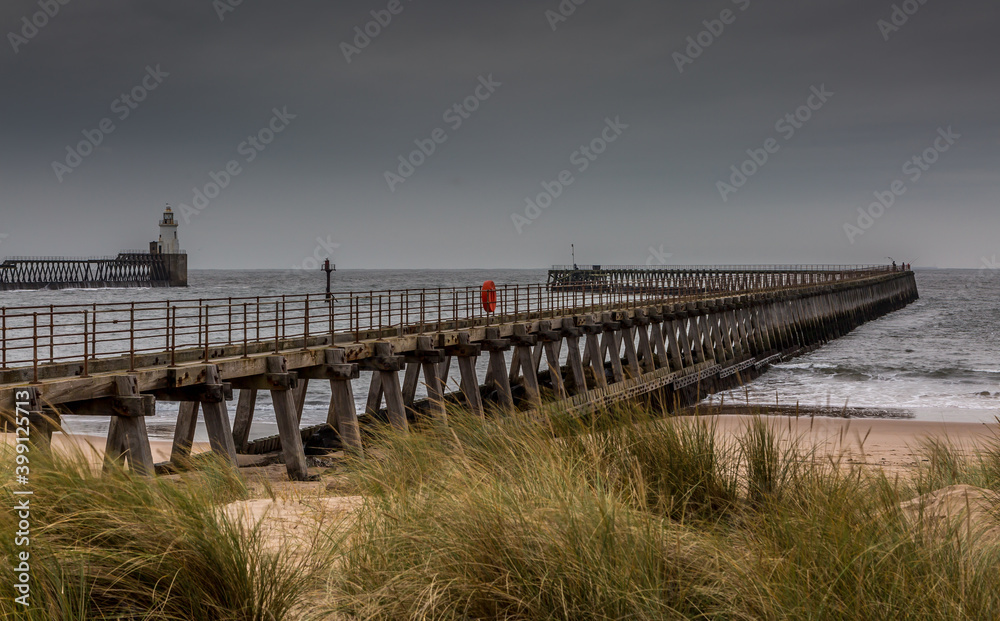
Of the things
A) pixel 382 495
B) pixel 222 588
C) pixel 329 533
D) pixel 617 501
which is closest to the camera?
pixel 222 588

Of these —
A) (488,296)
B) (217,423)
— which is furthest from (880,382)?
(217,423)

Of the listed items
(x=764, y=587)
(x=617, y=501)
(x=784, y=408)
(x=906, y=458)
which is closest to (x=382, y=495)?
(x=617, y=501)

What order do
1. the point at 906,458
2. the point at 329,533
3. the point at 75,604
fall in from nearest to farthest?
the point at 75,604, the point at 329,533, the point at 906,458

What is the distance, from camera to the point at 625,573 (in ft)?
12.9

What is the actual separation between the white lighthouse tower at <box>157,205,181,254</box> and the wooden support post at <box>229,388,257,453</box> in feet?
334

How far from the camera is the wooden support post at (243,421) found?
15820 mm

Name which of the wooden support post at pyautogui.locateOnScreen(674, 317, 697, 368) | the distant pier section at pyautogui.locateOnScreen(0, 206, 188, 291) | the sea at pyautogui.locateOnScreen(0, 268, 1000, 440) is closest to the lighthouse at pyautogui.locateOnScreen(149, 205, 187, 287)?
the distant pier section at pyautogui.locateOnScreen(0, 206, 188, 291)

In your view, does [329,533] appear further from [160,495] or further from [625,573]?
[625,573]

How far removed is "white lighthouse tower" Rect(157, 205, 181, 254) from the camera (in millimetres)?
109812

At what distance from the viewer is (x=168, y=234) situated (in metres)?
111

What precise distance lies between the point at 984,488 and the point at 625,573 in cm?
409

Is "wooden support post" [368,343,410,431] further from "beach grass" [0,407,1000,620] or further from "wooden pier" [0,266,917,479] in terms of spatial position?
"beach grass" [0,407,1000,620]

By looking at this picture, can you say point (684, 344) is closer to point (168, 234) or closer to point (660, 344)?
point (660, 344)

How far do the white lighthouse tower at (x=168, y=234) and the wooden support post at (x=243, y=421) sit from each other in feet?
334
